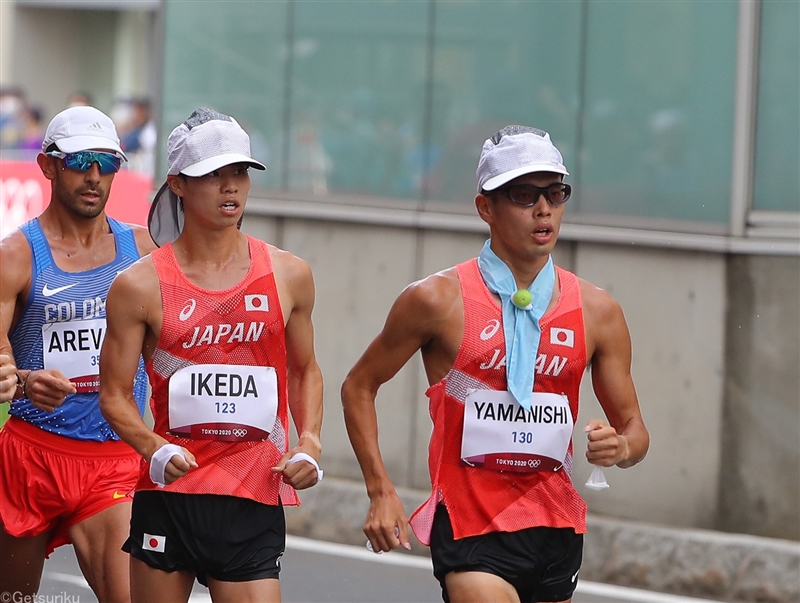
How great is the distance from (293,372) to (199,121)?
0.88 meters

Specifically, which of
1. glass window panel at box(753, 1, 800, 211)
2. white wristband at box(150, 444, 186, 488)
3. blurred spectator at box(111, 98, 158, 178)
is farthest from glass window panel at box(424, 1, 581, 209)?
blurred spectator at box(111, 98, 158, 178)

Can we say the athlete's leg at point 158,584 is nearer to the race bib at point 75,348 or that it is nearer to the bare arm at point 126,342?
the bare arm at point 126,342

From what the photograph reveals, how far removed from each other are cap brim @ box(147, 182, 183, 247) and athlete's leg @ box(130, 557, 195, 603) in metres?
1.08

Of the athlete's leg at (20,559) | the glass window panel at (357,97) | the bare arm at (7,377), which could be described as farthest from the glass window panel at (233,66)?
the bare arm at (7,377)

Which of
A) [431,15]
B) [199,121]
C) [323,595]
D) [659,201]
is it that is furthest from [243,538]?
[431,15]

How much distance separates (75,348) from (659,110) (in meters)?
4.56

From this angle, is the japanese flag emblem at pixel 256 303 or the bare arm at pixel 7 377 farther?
the bare arm at pixel 7 377

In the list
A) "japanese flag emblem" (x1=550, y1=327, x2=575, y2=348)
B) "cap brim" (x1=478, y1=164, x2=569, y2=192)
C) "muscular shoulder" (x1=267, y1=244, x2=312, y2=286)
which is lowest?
"japanese flag emblem" (x1=550, y1=327, x2=575, y2=348)

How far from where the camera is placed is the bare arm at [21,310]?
5551 mm

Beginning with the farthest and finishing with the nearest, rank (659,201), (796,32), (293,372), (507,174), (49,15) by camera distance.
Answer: (49,15), (659,201), (796,32), (293,372), (507,174)

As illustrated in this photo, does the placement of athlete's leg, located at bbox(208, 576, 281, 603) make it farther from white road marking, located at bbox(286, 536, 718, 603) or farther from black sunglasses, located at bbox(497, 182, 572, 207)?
white road marking, located at bbox(286, 536, 718, 603)

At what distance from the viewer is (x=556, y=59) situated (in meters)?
9.78

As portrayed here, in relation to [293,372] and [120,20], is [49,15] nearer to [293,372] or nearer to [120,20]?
[120,20]

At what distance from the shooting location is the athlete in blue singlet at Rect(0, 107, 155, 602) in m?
5.89
